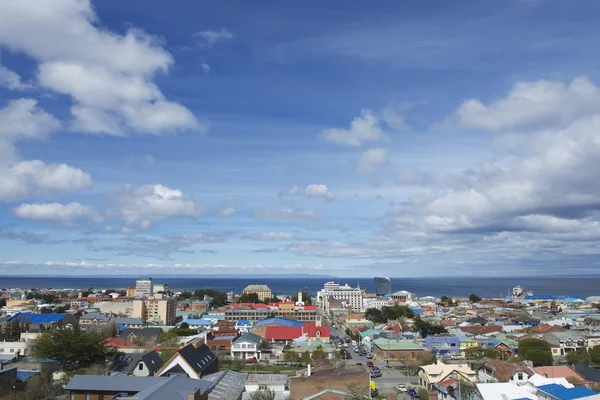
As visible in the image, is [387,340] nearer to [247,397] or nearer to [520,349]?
[520,349]

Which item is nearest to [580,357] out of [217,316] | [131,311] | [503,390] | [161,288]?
[503,390]

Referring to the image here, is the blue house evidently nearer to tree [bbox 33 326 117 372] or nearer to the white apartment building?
tree [bbox 33 326 117 372]

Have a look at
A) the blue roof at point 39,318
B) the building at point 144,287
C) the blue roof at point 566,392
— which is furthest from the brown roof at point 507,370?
the building at point 144,287

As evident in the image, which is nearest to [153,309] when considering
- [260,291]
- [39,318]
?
[39,318]

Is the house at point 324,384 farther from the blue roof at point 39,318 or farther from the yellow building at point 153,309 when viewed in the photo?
the yellow building at point 153,309

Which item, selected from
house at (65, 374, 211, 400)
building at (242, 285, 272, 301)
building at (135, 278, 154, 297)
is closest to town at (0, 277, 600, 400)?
house at (65, 374, 211, 400)
